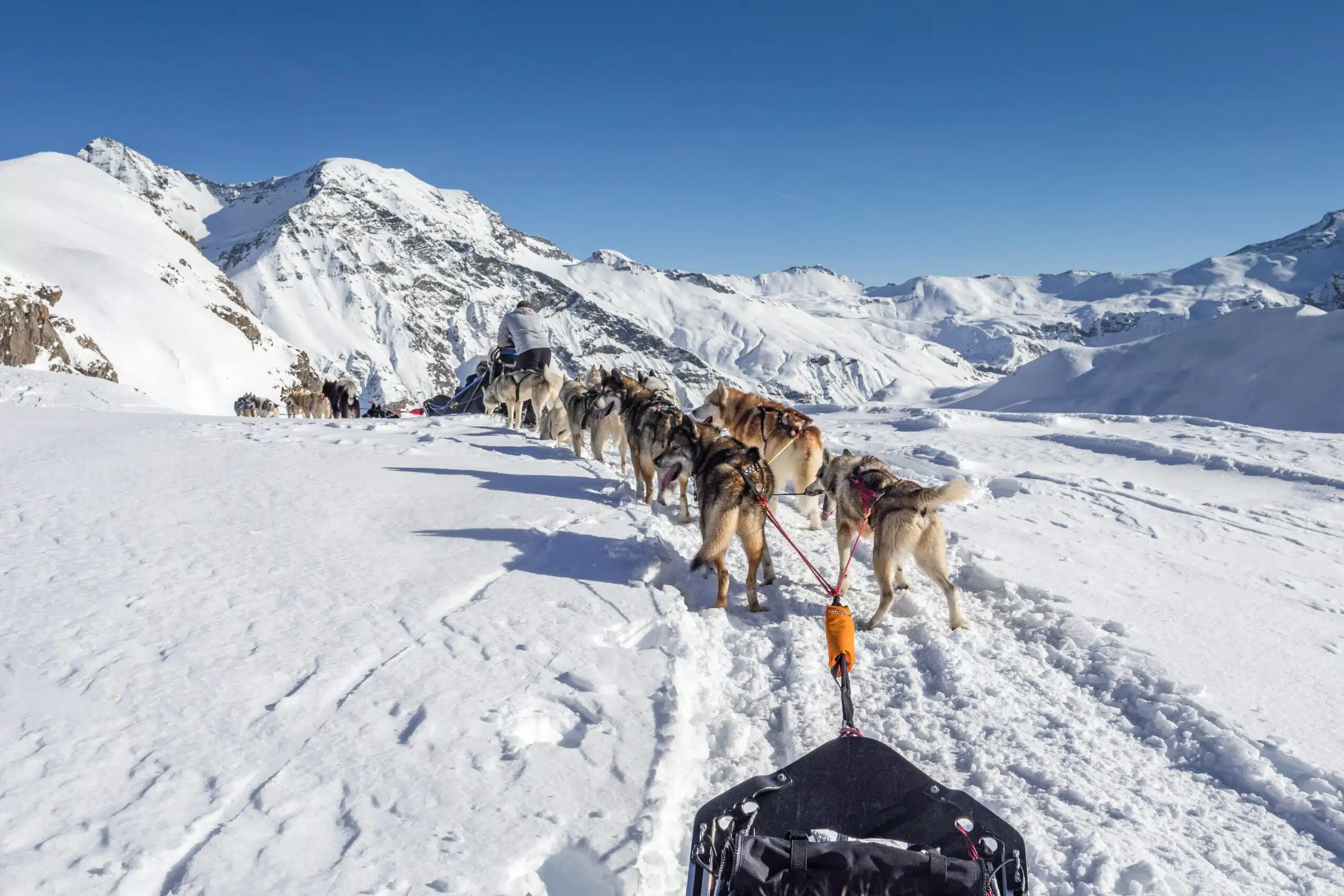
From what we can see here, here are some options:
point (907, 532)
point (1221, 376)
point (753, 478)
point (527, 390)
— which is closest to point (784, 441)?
point (753, 478)

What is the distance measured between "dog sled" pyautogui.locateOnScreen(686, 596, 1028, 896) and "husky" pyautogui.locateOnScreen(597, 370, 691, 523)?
346 cm

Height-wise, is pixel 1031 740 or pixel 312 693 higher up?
pixel 312 693

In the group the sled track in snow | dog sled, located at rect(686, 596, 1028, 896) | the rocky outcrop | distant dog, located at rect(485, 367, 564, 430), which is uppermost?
the rocky outcrop

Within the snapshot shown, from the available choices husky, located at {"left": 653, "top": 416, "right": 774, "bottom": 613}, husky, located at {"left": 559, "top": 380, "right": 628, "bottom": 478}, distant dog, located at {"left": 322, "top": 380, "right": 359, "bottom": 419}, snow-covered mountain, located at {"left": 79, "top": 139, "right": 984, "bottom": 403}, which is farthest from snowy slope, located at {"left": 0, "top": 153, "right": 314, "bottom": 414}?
snow-covered mountain, located at {"left": 79, "top": 139, "right": 984, "bottom": 403}

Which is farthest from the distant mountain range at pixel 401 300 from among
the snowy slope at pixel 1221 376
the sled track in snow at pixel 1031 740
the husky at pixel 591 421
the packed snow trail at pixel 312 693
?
the sled track in snow at pixel 1031 740

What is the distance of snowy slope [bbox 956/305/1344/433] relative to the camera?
1580 centimetres

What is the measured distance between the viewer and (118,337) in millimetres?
45781

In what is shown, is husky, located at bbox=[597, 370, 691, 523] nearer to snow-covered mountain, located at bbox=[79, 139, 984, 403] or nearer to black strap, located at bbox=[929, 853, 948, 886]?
black strap, located at bbox=[929, 853, 948, 886]

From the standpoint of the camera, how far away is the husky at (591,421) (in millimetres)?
8297

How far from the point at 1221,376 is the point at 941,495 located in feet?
62.3

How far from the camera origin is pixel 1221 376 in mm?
Result: 18172

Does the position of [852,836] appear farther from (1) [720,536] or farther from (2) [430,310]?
(2) [430,310]

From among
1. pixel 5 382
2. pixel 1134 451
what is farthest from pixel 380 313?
pixel 1134 451

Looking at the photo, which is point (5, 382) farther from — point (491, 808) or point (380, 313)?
point (380, 313)
